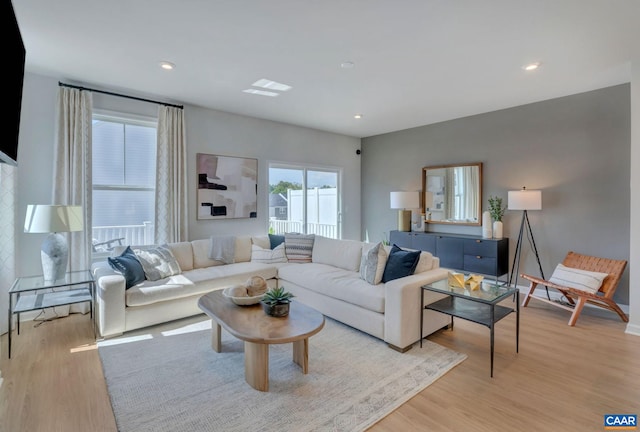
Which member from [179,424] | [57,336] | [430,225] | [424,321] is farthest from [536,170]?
[57,336]

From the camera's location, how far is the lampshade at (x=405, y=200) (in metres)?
5.59

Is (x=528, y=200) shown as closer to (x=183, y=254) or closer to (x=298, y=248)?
(x=298, y=248)

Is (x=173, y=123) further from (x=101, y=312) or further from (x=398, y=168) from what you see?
(x=398, y=168)

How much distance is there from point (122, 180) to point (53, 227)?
4.23ft

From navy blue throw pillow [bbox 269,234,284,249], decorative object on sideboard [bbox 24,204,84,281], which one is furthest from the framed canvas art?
decorative object on sideboard [bbox 24,204,84,281]

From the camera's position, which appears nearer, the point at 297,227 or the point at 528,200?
the point at 528,200

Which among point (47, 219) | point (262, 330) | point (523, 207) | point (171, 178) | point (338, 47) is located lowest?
point (262, 330)

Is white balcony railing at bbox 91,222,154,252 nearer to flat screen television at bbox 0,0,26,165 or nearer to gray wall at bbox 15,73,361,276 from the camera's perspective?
gray wall at bbox 15,73,361,276

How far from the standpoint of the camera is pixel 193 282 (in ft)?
11.4

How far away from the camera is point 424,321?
9.55 ft

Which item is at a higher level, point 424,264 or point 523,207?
point 523,207

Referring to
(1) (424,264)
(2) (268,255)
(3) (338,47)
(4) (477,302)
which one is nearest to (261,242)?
(2) (268,255)

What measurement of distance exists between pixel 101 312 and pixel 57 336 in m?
0.56

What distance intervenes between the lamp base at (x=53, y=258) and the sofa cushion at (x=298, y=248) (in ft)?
8.30
